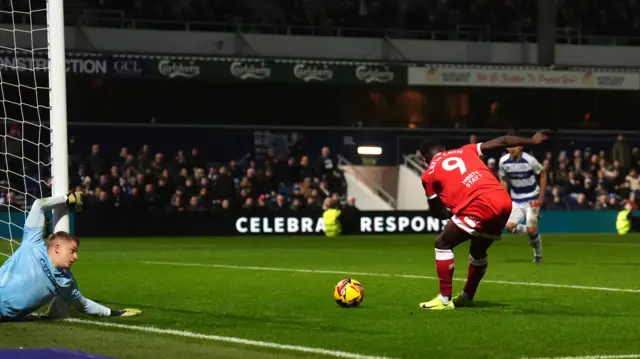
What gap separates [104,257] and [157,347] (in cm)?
1367

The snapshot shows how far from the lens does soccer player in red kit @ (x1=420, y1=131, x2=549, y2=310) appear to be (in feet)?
35.2

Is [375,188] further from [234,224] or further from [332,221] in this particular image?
[234,224]

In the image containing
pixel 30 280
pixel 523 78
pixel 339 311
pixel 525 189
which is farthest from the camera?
pixel 523 78

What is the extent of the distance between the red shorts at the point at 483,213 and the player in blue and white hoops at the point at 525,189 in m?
7.48

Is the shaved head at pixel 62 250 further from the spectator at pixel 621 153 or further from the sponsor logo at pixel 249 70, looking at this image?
the spectator at pixel 621 153

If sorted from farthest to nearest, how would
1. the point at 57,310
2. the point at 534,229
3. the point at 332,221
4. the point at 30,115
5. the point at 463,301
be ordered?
1. the point at 30,115
2. the point at 332,221
3. the point at 534,229
4. the point at 463,301
5. the point at 57,310

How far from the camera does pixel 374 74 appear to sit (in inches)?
1476

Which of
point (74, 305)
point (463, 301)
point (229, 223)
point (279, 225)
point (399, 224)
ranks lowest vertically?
point (399, 224)

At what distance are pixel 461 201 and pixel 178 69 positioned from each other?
83.6ft

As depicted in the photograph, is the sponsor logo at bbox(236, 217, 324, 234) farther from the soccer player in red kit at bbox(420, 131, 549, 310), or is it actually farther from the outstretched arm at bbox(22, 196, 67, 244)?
the outstretched arm at bbox(22, 196, 67, 244)

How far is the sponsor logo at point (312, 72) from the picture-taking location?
120 feet

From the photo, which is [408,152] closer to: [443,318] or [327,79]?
[327,79]

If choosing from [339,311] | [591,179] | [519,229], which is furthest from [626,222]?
[339,311]

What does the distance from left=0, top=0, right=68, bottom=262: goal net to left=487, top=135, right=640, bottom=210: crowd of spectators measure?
46.8 ft
